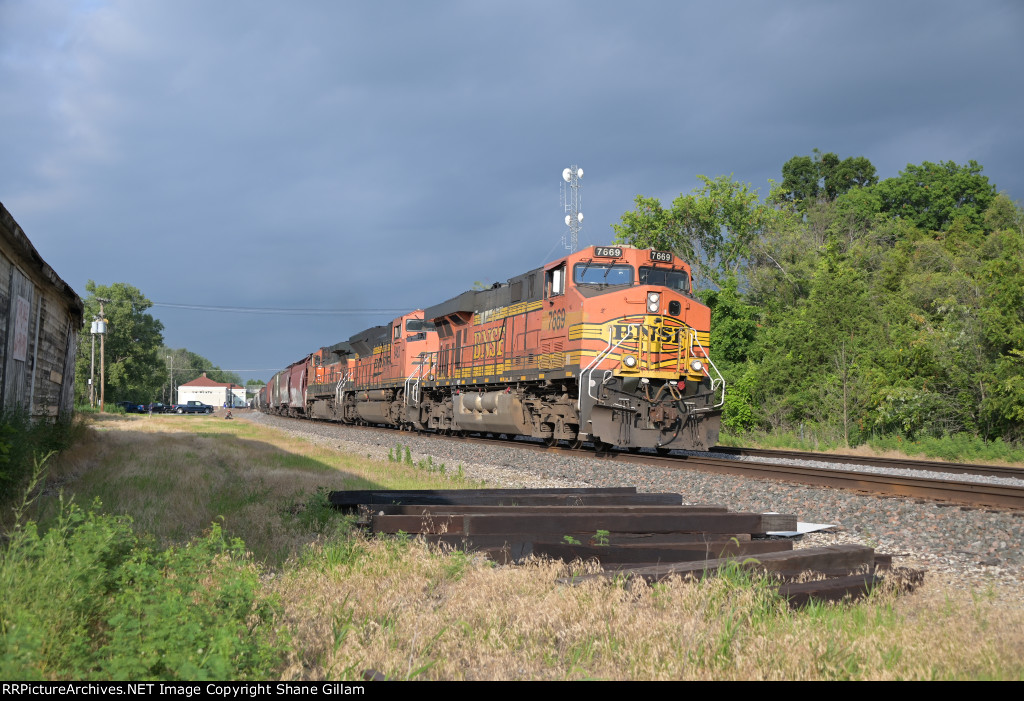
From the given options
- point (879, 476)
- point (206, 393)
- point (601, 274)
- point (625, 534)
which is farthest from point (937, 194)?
point (206, 393)

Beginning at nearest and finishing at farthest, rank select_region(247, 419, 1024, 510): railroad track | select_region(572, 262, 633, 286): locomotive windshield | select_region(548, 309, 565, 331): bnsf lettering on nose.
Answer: select_region(247, 419, 1024, 510): railroad track, select_region(572, 262, 633, 286): locomotive windshield, select_region(548, 309, 565, 331): bnsf lettering on nose

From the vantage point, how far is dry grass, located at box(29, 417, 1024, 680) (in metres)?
3.68

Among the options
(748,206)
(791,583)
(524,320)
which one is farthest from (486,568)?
(748,206)

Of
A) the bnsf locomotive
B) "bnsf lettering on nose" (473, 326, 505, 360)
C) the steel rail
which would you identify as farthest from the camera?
"bnsf lettering on nose" (473, 326, 505, 360)

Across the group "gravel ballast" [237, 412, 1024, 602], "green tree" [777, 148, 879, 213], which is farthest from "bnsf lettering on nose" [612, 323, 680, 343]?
"green tree" [777, 148, 879, 213]

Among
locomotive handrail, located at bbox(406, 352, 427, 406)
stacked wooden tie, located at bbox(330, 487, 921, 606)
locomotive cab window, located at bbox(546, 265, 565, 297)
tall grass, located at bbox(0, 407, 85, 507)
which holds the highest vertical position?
locomotive cab window, located at bbox(546, 265, 565, 297)

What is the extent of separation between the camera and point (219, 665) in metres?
3.05

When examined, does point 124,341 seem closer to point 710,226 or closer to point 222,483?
point 710,226

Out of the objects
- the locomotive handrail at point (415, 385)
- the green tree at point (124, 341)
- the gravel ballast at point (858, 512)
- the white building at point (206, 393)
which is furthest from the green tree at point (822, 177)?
the white building at point (206, 393)

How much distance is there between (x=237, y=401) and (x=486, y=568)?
16469cm

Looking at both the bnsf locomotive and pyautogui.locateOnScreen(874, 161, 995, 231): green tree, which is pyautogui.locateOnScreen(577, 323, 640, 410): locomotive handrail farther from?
pyautogui.locateOnScreen(874, 161, 995, 231): green tree

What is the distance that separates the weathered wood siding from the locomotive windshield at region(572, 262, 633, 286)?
32.9 feet

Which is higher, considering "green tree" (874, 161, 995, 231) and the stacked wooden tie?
"green tree" (874, 161, 995, 231)
